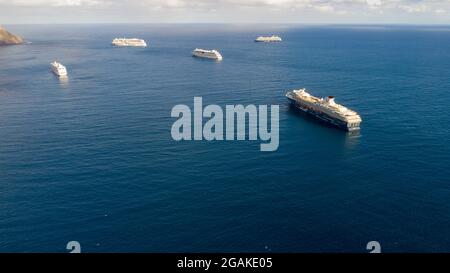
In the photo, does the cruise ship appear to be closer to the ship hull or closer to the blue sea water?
the ship hull

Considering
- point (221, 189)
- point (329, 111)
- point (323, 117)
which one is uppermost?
point (329, 111)

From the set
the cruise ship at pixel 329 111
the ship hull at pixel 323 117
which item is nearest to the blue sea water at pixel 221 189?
the ship hull at pixel 323 117

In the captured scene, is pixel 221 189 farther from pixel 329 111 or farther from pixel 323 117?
pixel 323 117

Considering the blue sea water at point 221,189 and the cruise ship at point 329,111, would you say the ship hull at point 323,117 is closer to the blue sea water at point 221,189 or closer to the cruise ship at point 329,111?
the cruise ship at point 329,111

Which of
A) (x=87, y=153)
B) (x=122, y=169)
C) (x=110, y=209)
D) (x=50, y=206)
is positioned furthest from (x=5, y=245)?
(x=87, y=153)

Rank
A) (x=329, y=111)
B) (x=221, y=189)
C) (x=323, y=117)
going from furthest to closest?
(x=323, y=117) < (x=329, y=111) < (x=221, y=189)

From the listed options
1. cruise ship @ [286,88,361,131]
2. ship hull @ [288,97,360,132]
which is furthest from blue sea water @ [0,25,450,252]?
cruise ship @ [286,88,361,131]

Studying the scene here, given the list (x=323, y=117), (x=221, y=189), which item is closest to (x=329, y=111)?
(x=323, y=117)

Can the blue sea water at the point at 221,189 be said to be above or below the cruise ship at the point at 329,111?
below
